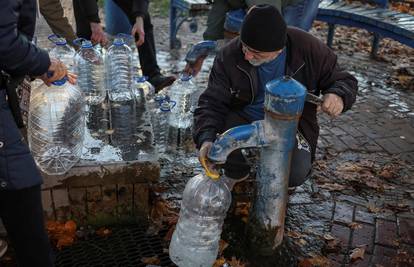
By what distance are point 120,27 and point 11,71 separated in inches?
171

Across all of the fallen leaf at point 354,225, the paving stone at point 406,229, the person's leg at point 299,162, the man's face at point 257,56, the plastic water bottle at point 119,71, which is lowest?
the fallen leaf at point 354,225

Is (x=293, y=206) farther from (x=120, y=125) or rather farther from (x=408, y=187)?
(x=120, y=125)

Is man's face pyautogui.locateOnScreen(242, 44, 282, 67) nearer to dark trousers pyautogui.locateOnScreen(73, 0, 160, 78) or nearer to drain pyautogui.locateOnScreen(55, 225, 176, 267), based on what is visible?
drain pyautogui.locateOnScreen(55, 225, 176, 267)

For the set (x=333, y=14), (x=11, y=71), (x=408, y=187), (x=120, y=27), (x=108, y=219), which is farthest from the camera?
(x=333, y=14)

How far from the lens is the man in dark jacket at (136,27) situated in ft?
16.4

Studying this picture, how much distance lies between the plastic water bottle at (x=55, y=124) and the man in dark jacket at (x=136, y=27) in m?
1.67

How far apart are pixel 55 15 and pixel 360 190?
3.88 m

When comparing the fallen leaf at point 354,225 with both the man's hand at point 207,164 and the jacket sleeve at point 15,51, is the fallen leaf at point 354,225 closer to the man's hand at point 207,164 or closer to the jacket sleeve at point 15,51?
the man's hand at point 207,164

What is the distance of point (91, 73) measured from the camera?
14.4 ft

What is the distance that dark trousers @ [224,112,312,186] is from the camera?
328 centimetres

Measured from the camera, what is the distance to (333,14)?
272 inches

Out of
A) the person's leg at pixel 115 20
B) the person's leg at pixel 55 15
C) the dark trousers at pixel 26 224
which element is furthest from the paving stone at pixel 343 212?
the person's leg at pixel 115 20

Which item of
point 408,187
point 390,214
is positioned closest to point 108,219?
point 390,214

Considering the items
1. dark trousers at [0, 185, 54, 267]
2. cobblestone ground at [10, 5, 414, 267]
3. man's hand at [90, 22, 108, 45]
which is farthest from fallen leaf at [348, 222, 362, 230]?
man's hand at [90, 22, 108, 45]
